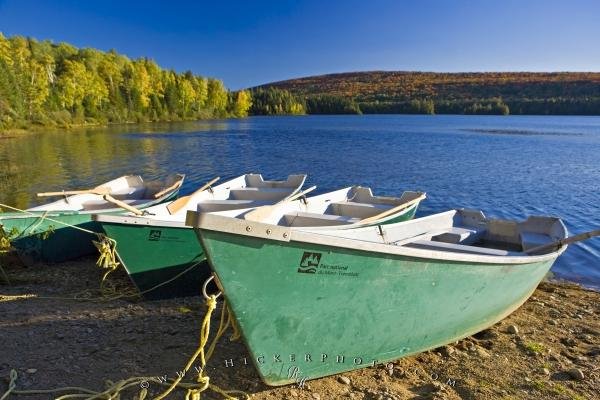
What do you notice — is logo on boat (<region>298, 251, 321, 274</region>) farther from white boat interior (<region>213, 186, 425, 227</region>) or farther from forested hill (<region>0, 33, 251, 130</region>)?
forested hill (<region>0, 33, 251, 130</region>)

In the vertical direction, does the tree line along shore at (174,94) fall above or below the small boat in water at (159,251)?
above

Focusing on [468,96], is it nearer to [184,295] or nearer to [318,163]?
[318,163]

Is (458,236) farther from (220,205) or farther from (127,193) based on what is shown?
(127,193)

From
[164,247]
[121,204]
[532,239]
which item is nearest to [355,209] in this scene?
[532,239]

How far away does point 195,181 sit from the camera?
2312cm

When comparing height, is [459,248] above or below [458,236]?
above

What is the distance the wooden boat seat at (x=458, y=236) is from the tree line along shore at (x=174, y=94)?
58.2 meters

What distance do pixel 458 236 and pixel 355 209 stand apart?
2.56 metres

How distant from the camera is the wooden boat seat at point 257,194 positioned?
428 inches

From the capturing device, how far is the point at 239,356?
534 cm

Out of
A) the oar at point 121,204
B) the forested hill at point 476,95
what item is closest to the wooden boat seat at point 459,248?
the oar at point 121,204

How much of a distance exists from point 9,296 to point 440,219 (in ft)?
25.4

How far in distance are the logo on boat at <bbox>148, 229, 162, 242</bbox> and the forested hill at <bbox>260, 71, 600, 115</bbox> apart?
391 ft

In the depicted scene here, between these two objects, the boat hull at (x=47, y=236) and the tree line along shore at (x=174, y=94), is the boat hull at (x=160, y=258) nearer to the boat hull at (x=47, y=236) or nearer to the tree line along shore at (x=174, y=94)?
the boat hull at (x=47, y=236)
